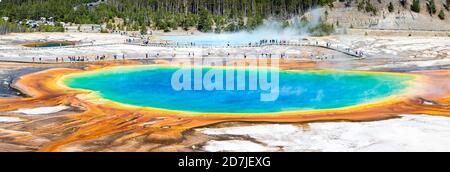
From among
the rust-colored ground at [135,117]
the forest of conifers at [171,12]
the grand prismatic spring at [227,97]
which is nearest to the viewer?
the rust-colored ground at [135,117]

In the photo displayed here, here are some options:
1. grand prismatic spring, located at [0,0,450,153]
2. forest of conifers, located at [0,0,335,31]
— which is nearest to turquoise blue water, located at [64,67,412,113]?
grand prismatic spring, located at [0,0,450,153]

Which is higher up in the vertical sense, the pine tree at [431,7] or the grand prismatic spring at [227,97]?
the pine tree at [431,7]

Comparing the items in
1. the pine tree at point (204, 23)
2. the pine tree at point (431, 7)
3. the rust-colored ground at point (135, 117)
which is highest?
the pine tree at point (431, 7)

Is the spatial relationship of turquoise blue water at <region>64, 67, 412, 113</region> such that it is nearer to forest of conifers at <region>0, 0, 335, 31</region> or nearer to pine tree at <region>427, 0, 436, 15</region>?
forest of conifers at <region>0, 0, 335, 31</region>

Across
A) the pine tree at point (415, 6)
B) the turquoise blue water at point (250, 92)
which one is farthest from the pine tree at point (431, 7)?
the turquoise blue water at point (250, 92)

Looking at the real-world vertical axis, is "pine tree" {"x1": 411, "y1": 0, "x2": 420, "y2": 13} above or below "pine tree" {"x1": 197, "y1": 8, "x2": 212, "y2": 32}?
above

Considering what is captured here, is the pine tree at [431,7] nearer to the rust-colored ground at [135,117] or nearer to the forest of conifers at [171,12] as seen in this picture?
the forest of conifers at [171,12]
